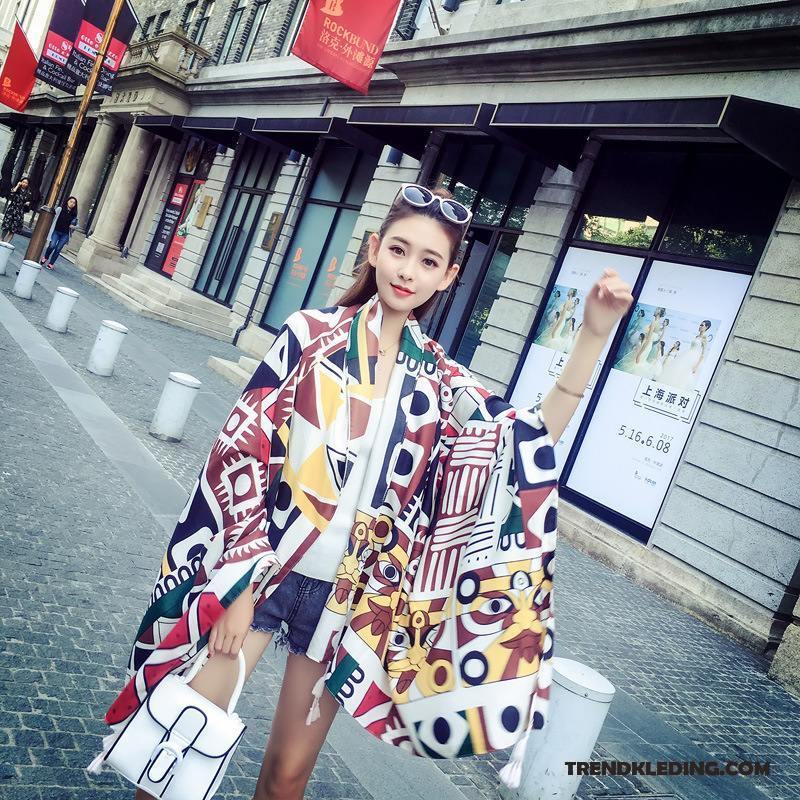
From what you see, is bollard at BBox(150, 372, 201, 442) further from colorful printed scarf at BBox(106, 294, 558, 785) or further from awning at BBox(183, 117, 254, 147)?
awning at BBox(183, 117, 254, 147)

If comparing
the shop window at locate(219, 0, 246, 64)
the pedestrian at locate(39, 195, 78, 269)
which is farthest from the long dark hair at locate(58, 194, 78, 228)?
the shop window at locate(219, 0, 246, 64)

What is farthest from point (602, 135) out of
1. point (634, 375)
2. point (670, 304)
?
point (634, 375)

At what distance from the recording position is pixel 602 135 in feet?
30.7

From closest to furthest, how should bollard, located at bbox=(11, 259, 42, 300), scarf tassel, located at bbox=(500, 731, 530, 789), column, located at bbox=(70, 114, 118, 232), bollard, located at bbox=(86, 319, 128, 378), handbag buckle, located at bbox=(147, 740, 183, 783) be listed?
handbag buckle, located at bbox=(147, 740, 183, 783) → scarf tassel, located at bbox=(500, 731, 530, 789) → bollard, located at bbox=(86, 319, 128, 378) → bollard, located at bbox=(11, 259, 42, 300) → column, located at bbox=(70, 114, 118, 232)

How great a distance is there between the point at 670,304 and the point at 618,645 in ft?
14.8

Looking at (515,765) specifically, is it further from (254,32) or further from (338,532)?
(254,32)

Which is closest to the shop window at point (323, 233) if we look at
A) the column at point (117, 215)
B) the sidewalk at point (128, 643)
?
the sidewalk at point (128, 643)

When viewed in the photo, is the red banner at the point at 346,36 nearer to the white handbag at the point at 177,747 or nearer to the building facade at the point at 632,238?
the building facade at the point at 632,238

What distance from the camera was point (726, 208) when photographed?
27.2 feet

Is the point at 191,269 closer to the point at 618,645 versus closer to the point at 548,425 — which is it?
the point at 618,645

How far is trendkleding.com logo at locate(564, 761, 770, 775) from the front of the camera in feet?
11.8

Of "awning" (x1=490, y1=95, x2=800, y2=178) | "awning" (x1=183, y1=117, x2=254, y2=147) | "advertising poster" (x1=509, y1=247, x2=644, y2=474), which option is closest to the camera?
"awning" (x1=490, y1=95, x2=800, y2=178)

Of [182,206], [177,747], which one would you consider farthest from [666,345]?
[182,206]

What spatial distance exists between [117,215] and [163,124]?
3743 mm
